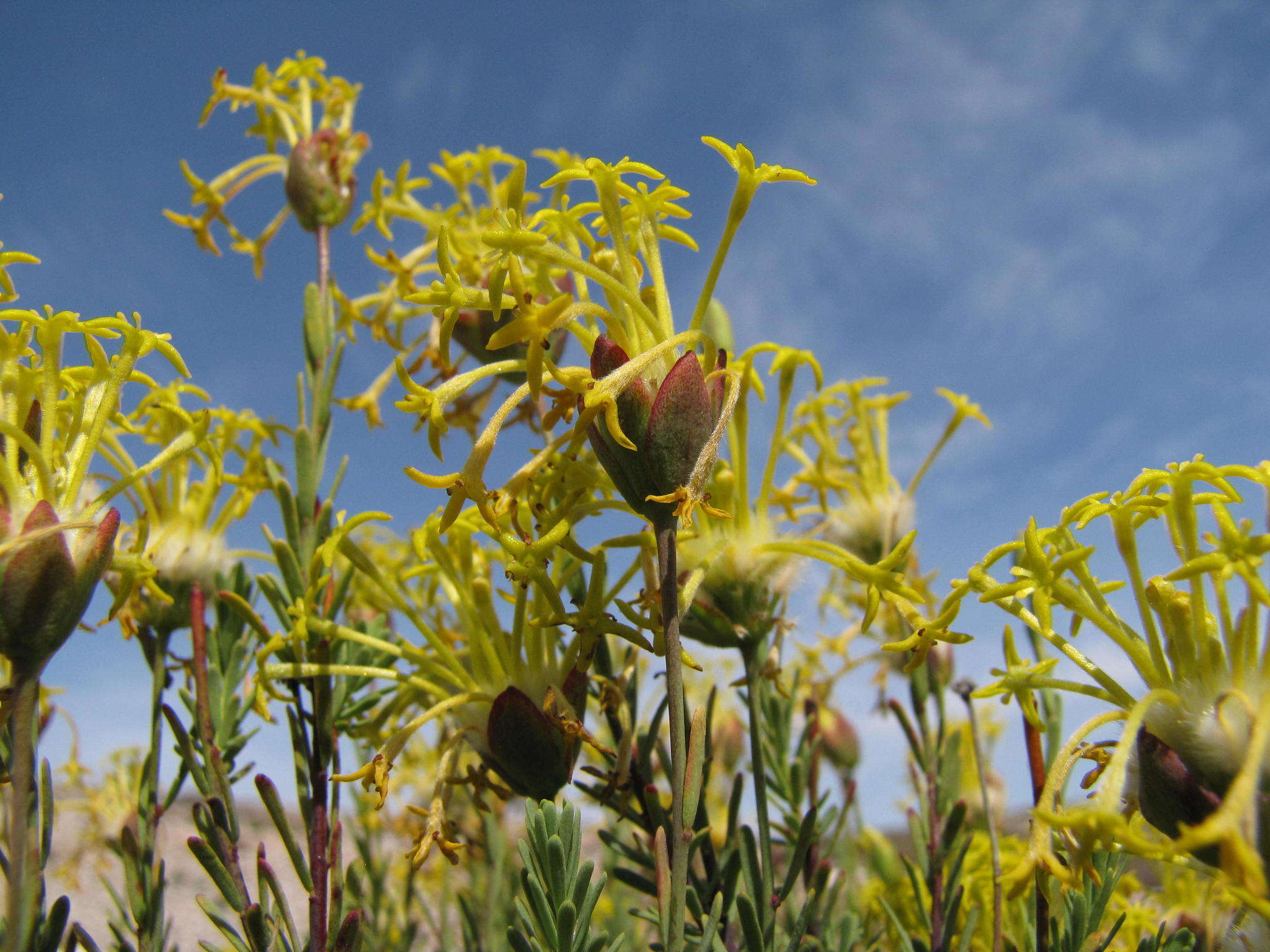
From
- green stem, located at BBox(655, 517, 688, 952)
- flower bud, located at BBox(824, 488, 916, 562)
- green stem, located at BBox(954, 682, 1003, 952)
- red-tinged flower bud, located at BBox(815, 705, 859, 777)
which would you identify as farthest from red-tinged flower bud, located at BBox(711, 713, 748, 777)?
green stem, located at BBox(655, 517, 688, 952)

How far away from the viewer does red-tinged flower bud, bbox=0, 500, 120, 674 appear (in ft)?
2.61

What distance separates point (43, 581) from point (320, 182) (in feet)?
3.63

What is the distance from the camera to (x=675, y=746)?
752 mm

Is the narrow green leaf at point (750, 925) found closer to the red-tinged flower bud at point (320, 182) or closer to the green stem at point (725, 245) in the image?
the green stem at point (725, 245)

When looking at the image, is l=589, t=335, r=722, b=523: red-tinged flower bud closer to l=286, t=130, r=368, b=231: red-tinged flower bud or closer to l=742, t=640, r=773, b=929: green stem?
l=742, t=640, r=773, b=929: green stem

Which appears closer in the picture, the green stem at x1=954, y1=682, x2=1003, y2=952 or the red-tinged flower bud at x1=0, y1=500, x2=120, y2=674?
the red-tinged flower bud at x1=0, y1=500, x2=120, y2=674

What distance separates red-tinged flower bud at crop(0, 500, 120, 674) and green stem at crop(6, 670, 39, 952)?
54 mm

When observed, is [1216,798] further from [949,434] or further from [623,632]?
[949,434]

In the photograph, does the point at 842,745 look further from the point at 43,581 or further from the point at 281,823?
the point at 43,581

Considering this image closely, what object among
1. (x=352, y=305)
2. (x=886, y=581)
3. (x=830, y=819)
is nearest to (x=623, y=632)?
(x=886, y=581)

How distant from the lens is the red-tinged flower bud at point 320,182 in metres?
1.69

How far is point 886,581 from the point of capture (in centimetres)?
88

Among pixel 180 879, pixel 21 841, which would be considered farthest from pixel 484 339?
Result: pixel 180 879

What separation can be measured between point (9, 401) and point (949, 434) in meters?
1.53
